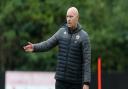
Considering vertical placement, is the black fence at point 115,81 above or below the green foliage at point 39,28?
below

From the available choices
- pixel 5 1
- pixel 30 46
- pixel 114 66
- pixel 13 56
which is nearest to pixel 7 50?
pixel 13 56

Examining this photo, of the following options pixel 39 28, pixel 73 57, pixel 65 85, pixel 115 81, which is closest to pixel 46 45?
pixel 73 57

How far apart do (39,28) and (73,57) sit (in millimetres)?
10453

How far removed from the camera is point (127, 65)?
20.7 meters

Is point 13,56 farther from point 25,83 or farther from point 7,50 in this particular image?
point 25,83

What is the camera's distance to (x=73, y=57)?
28.2 ft

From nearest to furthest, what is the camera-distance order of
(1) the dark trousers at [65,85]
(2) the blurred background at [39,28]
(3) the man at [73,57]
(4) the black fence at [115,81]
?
(3) the man at [73,57], (1) the dark trousers at [65,85], (4) the black fence at [115,81], (2) the blurred background at [39,28]

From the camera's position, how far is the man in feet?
28.1

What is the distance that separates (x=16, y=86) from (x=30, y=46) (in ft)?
15.4

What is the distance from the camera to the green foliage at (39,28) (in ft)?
60.2

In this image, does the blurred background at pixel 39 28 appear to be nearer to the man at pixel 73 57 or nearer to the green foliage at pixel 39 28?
the green foliage at pixel 39 28

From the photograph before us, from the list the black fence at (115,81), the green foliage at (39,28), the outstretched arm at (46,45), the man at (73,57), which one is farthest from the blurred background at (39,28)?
the man at (73,57)

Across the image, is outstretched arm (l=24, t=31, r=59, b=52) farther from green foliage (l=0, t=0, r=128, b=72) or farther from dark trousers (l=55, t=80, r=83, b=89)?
green foliage (l=0, t=0, r=128, b=72)

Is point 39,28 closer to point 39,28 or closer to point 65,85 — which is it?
point 39,28
